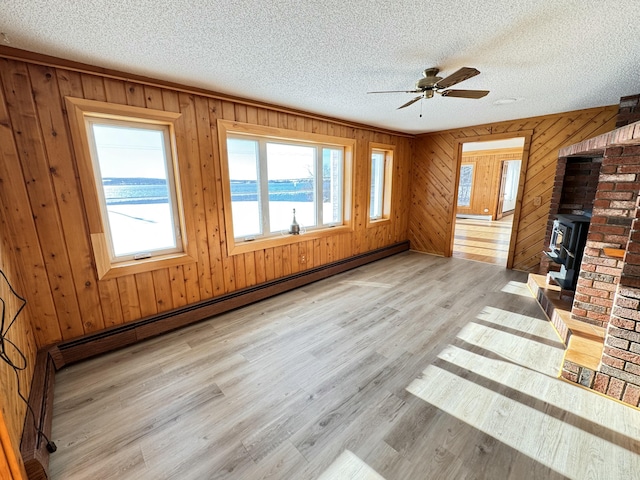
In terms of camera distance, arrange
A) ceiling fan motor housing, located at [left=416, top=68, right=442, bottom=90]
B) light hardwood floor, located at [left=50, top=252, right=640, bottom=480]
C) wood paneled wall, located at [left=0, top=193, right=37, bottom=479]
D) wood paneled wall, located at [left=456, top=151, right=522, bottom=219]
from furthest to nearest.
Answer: wood paneled wall, located at [left=456, top=151, right=522, bottom=219], ceiling fan motor housing, located at [left=416, top=68, right=442, bottom=90], light hardwood floor, located at [left=50, top=252, right=640, bottom=480], wood paneled wall, located at [left=0, top=193, right=37, bottom=479]

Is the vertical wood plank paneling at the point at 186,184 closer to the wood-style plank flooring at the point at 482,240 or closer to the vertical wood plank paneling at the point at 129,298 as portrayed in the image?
the vertical wood plank paneling at the point at 129,298

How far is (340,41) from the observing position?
1759mm

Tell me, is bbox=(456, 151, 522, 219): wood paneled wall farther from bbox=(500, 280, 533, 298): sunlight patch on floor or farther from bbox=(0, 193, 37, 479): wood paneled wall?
bbox=(0, 193, 37, 479): wood paneled wall

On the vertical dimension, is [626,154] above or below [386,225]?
above

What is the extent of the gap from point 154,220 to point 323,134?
2459 millimetres

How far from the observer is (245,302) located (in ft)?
10.6

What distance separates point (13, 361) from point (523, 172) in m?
Answer: 5.98

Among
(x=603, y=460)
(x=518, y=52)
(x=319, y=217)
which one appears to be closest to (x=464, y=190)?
(x=319, y=217)

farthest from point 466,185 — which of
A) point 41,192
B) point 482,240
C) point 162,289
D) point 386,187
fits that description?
point 41,192

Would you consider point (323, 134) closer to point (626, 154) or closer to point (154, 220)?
point (154, 220)

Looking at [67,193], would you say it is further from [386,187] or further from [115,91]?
[386,187]

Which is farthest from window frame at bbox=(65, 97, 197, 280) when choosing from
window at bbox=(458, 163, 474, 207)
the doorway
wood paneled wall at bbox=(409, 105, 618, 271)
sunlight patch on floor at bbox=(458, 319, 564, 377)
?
window at bbox=(458, 163, 474, 207)

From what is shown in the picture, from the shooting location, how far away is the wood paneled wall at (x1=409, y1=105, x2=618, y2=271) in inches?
146

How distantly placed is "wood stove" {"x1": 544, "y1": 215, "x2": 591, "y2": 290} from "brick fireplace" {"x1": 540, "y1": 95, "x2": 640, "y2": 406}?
449 millimetres
